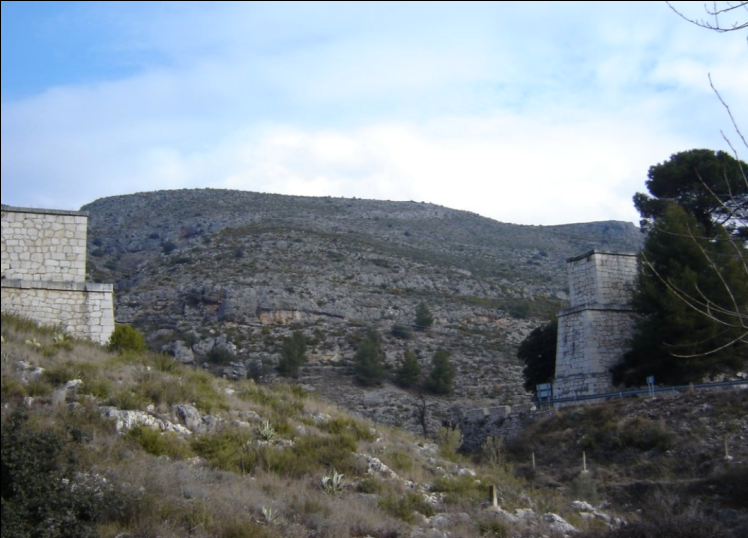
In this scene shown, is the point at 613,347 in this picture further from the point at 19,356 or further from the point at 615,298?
the point at 19,356

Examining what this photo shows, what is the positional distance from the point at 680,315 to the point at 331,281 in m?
25.9

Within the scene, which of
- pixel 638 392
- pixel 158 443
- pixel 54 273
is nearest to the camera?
pixel 158 443

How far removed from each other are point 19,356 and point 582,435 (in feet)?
45.9

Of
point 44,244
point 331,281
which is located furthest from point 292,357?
point 44,244

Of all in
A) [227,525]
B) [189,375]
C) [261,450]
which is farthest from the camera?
[189,375]

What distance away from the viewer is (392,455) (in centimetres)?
1434

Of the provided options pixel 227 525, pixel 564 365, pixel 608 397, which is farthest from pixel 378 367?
pixel 227 525

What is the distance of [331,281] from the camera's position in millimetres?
46656

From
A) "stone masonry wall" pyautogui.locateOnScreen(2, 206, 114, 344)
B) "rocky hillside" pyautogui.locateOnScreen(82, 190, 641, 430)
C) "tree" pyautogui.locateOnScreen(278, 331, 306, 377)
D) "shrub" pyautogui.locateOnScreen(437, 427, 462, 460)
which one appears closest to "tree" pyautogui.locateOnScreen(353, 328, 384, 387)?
"rocky hillside" pyautogui.locateOnScreen(82, 190, 641, 430)

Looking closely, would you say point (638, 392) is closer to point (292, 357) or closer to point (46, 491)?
point (292, 357)

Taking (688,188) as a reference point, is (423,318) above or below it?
below

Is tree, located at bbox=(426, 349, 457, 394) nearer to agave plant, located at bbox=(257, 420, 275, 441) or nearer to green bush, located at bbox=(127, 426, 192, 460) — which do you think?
agave plant, located at bbox=(257, 420, 275, 441)

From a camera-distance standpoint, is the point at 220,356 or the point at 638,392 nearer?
the point at 638,392

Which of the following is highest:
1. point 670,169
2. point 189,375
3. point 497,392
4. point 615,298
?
point 670,169
